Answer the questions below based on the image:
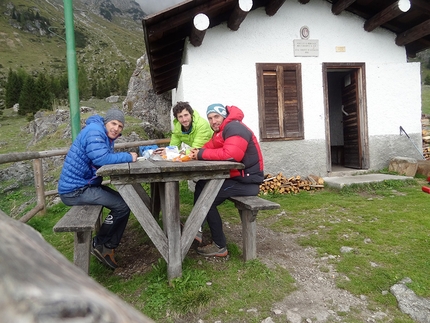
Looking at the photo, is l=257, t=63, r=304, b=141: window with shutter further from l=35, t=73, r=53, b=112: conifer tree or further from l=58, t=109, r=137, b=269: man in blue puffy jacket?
l=35, t=73, r=53, b=112: conifer tree

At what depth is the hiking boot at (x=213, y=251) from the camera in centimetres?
339

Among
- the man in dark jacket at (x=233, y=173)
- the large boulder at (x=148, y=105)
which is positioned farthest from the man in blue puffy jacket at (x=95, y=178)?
the large boulder at (x=148, y=105)

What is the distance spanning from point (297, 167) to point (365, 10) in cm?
398

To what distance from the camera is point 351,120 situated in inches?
319

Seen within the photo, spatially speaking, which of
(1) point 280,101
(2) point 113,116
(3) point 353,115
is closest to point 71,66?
(2) point 113,116

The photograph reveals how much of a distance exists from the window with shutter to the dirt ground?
3.04 meters

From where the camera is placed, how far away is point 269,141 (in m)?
6.95

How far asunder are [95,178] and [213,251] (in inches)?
59.7

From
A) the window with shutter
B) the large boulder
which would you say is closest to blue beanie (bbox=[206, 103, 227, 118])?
the window with shutter

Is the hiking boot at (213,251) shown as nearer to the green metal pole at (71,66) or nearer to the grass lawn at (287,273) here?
the grass lawn at (287,273)

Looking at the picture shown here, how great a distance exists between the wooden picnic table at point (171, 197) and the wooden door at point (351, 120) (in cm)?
591

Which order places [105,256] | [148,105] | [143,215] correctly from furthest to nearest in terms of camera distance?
1. [148,105]
2. [105,256]
3. [143,215]

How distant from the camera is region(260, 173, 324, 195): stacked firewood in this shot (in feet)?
21.9

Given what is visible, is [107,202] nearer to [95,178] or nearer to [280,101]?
[95,178]
